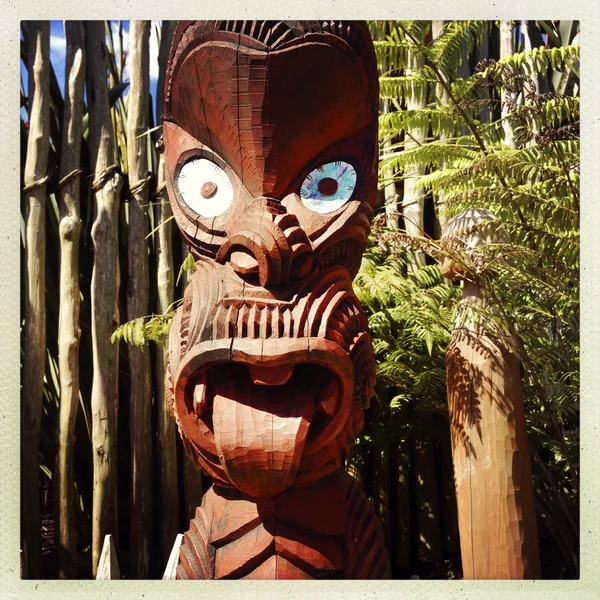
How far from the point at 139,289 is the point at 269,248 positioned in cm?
211

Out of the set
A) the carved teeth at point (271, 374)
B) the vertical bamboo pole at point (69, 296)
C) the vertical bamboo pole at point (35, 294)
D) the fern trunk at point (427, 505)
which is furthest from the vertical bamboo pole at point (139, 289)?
the carved teeth at point (271, 374)

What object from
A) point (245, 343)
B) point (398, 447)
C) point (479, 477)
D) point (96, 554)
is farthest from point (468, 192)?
point (96, 554)

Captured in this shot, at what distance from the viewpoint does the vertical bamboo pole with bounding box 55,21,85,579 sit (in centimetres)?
372

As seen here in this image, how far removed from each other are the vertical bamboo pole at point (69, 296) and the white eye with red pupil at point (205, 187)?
1.83 metres

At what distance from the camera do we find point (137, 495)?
12.4ft

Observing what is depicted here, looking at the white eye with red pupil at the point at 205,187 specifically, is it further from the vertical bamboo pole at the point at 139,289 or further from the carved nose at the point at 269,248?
the vertical bamboo pole at the point at 139,289

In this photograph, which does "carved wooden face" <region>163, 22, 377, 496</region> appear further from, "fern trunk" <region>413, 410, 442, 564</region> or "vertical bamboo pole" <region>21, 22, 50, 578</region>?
"fern trunk" <region>413, 410, 442, 564</region>

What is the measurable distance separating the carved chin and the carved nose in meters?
0.19

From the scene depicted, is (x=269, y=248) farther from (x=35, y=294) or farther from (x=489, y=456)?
(x=35, y=294)

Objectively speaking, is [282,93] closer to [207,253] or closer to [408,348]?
[207,253]

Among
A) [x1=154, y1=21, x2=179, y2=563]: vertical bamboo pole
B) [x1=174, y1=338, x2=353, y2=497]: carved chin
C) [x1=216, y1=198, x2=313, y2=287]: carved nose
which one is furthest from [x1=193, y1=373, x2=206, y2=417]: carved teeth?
[x1=154, y1=21, x2=179, y2=563]: vertical bamboo pole

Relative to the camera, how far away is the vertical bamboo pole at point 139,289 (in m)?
3.77
